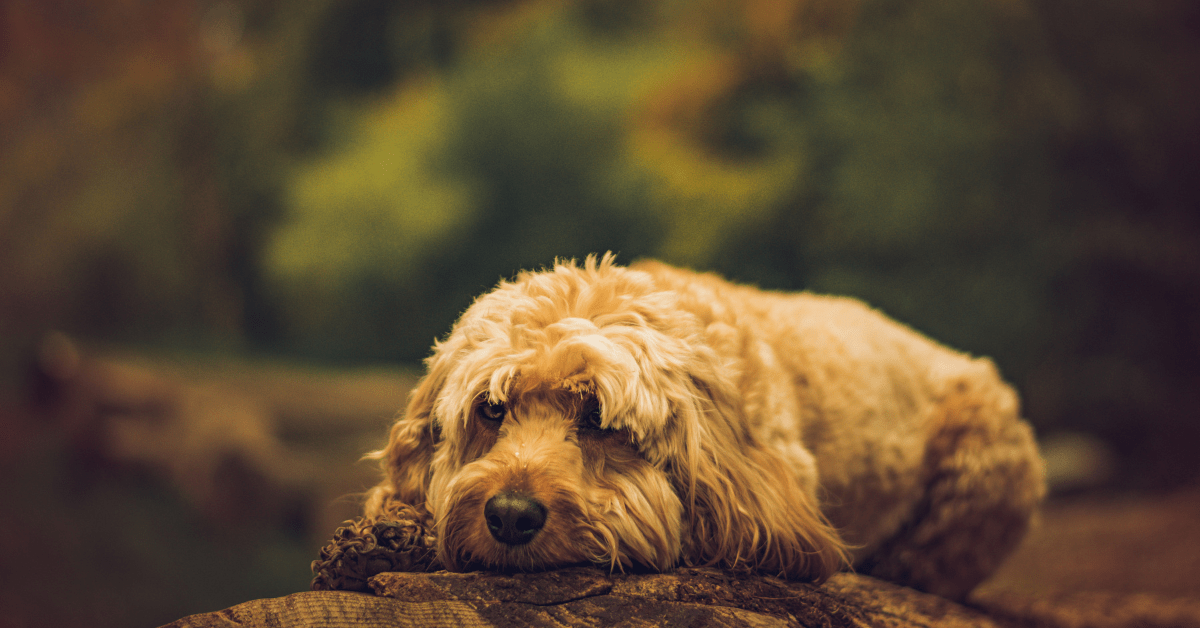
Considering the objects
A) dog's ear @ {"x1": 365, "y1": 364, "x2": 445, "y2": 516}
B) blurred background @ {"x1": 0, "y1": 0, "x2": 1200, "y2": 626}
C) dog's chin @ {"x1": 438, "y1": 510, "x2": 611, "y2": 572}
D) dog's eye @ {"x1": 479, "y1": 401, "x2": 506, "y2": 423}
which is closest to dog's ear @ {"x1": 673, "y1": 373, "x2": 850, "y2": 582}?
dog's chin @ {"x1": 438, "y1": 510, "x2": 611, "y2": 572}

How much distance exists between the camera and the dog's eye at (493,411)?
8.45 feet

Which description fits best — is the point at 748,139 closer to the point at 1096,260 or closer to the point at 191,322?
the point at 1096,260

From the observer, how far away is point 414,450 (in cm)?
292

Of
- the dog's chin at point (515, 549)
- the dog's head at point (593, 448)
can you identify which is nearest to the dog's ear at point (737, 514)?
the dog's head at point (593, 448)

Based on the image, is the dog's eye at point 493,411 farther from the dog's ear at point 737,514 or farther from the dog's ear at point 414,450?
the dog's ear at point 737,514

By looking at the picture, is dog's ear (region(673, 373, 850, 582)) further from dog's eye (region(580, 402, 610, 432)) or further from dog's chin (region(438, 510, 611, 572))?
dog's chin (region(438, 510, 611, 572))

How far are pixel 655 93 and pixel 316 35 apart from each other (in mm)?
6055

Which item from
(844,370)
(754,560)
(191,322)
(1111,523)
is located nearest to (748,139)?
(1111,523)

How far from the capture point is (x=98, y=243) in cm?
1361

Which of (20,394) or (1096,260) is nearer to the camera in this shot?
(1096,260)

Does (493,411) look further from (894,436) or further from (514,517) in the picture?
(894,436)

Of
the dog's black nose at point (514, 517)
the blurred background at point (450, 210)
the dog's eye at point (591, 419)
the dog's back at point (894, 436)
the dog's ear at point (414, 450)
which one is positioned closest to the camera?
the dog's black nose at point (514, 517)

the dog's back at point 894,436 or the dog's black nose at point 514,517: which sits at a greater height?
the dog's back at point 894,436

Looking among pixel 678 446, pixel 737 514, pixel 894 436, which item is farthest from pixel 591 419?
pixel 894 436
